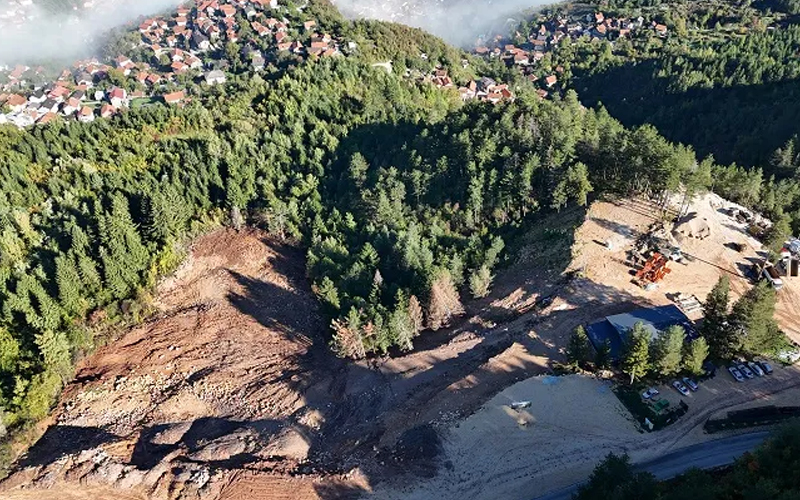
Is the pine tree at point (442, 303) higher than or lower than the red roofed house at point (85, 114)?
lower

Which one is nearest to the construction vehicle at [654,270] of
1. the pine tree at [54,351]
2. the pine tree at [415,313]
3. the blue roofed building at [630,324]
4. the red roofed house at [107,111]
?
the blue roofed building at [630,324]

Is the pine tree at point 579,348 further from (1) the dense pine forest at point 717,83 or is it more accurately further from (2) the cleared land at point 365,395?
(1) the dense pine forest at point 717,83

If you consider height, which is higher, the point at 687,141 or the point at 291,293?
the point at 687,141

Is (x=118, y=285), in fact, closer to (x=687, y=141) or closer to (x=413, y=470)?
(x=413, y=470)

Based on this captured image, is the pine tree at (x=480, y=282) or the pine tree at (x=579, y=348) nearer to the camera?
the pine tree at (x=579, y=348)

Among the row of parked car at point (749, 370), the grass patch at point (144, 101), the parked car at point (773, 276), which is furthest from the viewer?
the grass patch at point (144, 101)

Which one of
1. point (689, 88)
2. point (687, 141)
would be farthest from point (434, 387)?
point (689, 88)

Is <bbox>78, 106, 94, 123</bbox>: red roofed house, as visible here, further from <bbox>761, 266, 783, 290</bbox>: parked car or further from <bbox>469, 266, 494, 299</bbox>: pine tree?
<bbox>761, 266, 783, 290</bbox>: parked car
